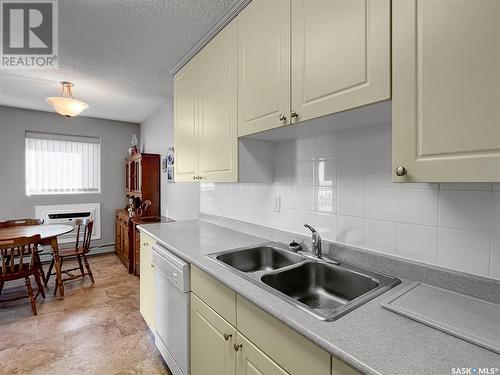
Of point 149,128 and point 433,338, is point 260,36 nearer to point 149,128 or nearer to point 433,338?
point 433,338

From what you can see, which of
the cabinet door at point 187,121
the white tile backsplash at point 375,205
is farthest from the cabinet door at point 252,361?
the cabinet door at point 187,121

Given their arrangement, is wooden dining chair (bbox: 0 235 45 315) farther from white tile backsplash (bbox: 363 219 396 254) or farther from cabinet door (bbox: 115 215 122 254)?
white tile backsplash (bbox: 363 219 396 254)

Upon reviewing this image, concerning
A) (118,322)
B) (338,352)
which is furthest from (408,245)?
(118,322)

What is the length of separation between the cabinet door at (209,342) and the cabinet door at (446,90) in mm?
962

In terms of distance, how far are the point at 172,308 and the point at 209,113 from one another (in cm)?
131

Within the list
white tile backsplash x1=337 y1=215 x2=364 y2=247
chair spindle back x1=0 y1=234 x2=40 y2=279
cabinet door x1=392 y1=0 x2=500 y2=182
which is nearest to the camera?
cabinet door x1=392 y1=0 x2=500 y2=182

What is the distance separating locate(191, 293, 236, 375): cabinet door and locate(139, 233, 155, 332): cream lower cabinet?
2.37ft

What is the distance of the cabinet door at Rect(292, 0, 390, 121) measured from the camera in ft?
2.72

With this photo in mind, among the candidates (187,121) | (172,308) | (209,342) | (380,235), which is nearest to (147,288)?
(172,308)

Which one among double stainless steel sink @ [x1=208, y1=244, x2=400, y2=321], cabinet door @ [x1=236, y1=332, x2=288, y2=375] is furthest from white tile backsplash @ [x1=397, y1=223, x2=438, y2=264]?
cabinet door @ [x1=236, y1=332, x2=288, y2=375]

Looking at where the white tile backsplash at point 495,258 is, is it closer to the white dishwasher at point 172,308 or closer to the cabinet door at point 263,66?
the cabinet door at point 263,66

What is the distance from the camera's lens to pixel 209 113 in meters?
1.77

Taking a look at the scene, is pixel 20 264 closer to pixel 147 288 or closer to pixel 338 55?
pixel 147 288

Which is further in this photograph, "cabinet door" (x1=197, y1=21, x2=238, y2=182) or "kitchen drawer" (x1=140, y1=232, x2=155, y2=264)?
"kitchen drawer" (x1=140, y1=232, x2=155, y2=264)
